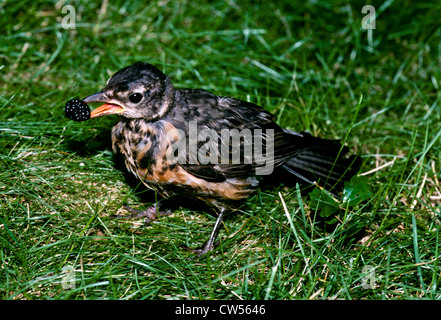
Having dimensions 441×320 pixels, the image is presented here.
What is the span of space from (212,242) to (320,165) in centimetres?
124

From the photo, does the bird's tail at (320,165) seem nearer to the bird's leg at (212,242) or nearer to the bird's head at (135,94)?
the bird's leg at (212,242)

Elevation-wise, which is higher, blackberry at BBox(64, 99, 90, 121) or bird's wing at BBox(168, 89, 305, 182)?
blackberry at BBox(64, 99, 90, 121)

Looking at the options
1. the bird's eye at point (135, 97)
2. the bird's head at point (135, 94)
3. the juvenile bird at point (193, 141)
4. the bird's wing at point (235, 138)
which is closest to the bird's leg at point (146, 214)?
the juvenile bird at point (193, 141)

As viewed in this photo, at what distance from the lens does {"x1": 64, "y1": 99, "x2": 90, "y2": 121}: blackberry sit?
11.7ft

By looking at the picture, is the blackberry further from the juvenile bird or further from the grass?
the grass

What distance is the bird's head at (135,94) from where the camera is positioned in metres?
3.31

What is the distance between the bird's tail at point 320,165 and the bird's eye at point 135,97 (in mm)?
1454

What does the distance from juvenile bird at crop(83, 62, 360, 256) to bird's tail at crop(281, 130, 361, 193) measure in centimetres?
3

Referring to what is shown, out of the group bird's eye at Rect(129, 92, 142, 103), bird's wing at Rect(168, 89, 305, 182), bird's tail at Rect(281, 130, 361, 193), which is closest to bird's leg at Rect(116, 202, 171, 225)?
bird's wing at Rect(168, 89, 305, 182)

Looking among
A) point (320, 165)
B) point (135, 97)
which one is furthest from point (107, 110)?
point (320, 165)

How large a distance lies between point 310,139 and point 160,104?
1.43 m

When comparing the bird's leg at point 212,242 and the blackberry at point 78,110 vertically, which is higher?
the blackberry at point 78,110

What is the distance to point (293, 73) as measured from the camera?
4984 millimetres

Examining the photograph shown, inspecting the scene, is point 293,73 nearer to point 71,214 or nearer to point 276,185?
point 276,185
